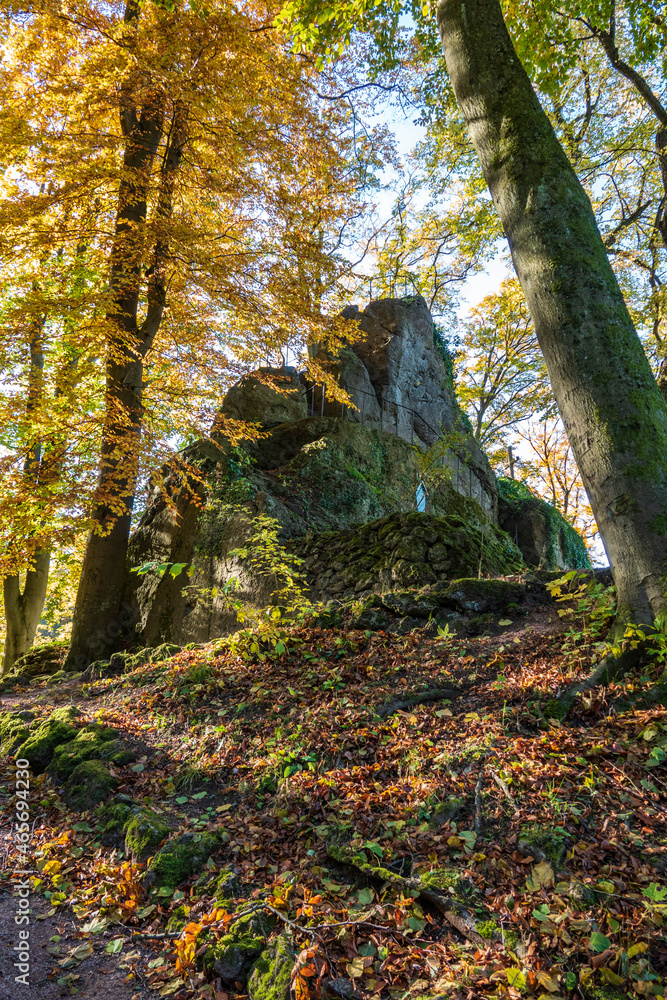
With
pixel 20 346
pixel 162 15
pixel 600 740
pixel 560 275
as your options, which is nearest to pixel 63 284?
pixel 20 346

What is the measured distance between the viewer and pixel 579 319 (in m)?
3.38

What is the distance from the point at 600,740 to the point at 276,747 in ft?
7.27

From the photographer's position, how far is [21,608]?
11719 mm

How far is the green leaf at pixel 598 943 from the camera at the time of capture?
1.82 metres

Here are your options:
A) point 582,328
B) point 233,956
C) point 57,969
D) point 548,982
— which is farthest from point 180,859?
point 582,328

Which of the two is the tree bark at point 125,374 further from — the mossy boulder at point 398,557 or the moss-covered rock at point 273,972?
the moss-covered rock at point 273,972

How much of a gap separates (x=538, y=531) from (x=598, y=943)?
1556 cm

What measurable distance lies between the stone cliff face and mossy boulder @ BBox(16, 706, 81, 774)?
184 cm

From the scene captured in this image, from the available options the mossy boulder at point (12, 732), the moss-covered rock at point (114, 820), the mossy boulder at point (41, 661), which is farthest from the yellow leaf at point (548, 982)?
the mossy boulder at point (41, 661)

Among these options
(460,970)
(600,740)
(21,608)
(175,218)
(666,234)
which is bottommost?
(460,970)

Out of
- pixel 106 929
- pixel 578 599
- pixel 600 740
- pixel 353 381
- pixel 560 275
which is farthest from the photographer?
pixel 353 381

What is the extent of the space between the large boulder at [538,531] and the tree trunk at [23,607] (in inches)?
517

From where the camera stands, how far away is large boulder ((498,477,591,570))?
1590cm

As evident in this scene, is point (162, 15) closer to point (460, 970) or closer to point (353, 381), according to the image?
point (353, 381)
